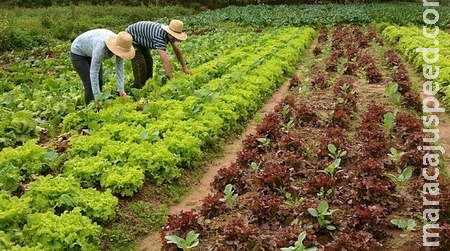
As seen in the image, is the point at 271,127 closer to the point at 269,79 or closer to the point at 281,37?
the point at 269,79

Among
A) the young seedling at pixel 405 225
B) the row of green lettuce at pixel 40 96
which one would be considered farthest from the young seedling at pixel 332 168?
the row of green lettuce at pixel 40 96

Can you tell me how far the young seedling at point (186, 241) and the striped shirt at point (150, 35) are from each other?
4.97 m

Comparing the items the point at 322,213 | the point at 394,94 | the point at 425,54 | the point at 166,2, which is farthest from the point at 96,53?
the point at 166,2

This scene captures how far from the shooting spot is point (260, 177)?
5.99m

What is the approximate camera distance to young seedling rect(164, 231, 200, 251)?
15.0 feet

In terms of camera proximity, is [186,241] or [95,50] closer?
[186,241]

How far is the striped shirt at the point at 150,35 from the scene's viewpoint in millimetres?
8922

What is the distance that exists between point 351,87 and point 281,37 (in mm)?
8373

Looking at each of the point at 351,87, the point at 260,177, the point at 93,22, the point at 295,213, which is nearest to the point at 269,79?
the point at 351,87

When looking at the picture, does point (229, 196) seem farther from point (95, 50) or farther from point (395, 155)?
point (95, 50)

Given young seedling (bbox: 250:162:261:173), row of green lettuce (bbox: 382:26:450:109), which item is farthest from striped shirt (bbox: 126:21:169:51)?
row of green lettuce (bbox: 382:26:450:109)

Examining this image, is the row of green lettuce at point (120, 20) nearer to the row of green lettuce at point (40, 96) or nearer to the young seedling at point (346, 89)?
the row of green lettuce at point (40, 96)

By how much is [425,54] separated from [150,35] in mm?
7897

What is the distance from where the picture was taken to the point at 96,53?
7.41m
